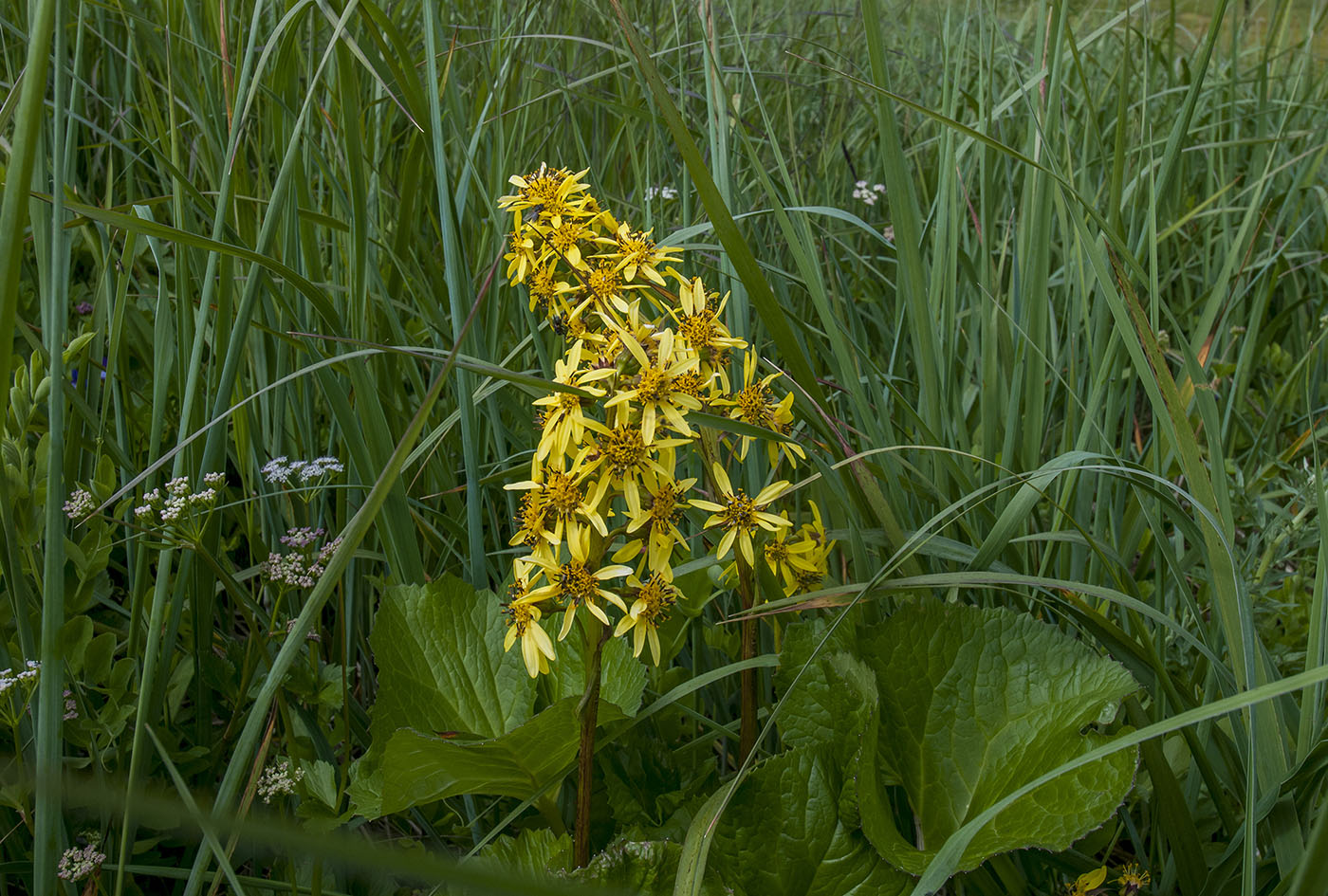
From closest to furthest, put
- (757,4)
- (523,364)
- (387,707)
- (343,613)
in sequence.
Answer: (387,707) → (343,613) → (523,364) → (757,4)

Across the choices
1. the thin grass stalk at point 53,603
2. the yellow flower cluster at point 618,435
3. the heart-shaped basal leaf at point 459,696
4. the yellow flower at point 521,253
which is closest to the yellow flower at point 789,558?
the yellow flower cluster at point 618,435

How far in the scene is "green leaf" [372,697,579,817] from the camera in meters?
1.07

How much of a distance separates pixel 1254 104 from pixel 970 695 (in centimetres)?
317

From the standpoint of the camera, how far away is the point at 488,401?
1631 millimetres

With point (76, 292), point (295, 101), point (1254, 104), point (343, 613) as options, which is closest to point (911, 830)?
point (343, 613)

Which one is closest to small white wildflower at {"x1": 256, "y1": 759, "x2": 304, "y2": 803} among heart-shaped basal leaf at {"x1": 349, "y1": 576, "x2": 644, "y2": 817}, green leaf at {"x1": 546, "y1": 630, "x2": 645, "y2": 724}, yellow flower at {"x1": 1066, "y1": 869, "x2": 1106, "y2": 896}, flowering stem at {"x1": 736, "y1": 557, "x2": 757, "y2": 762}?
heart-shaped basal leaf at {"x1": 349, "y1": 576, "x2": 644, "y2": 817}

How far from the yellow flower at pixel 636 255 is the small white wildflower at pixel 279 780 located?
2.29ft

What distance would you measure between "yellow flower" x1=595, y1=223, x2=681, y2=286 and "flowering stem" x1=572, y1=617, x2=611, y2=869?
0.39 m

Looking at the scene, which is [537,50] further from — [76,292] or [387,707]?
[387,707]

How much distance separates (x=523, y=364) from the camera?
71.6 inches

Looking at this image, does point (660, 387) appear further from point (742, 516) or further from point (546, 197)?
point (546, 197)

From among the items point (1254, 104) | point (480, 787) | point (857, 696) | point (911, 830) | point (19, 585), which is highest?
point (1254, 104)

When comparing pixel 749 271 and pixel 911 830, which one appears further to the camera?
pixel 911 830

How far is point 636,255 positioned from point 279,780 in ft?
2.40
